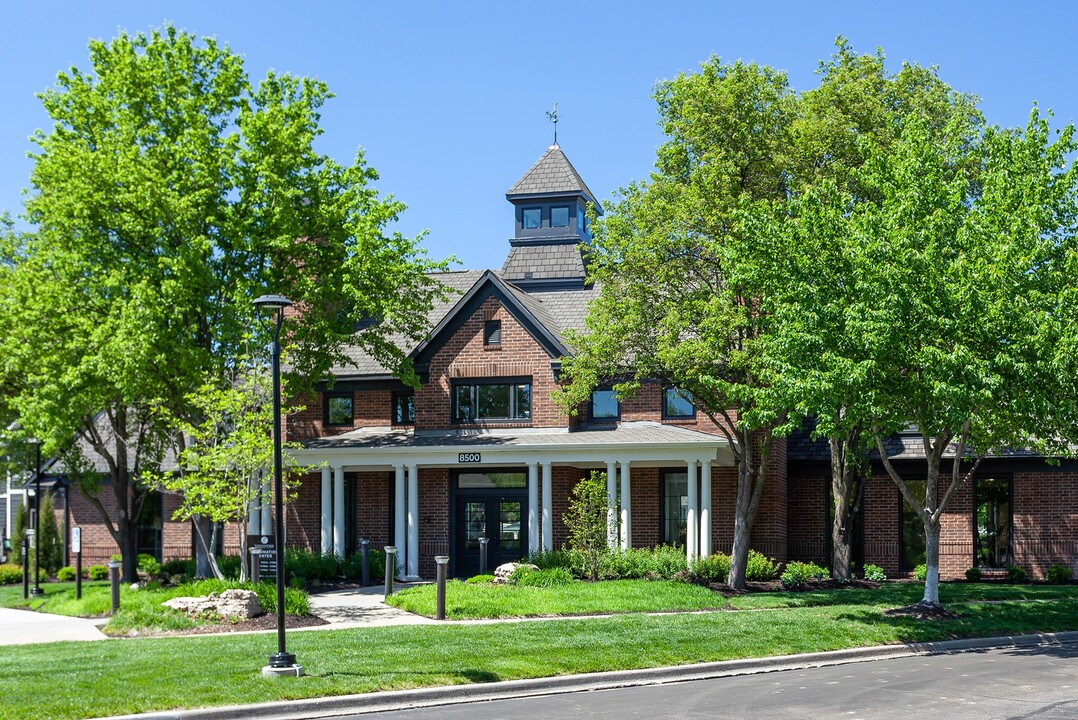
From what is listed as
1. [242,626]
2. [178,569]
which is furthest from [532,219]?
[242,626]

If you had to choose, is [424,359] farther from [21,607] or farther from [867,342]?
[867,342]

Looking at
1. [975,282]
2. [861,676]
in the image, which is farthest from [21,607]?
[975,282]

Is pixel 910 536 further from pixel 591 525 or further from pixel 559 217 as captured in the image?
pixel 559 217

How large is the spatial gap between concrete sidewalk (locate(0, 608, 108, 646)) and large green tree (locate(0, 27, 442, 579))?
438cm

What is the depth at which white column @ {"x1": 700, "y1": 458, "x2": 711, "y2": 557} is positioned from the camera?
30.8 m

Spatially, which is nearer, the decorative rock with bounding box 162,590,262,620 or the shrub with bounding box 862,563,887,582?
the decorative rock with bounding box 162,590,262,620

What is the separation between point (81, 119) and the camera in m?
28.7

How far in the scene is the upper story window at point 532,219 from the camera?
46188 millimetres

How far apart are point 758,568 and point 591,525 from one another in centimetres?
453

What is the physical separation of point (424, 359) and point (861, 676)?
19.6 m

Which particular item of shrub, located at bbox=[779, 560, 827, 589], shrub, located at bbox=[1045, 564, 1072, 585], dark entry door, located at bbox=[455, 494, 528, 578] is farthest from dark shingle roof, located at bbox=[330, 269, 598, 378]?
shrub, located at bbox=[1045, 564, 1072, 585]

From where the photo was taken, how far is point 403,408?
116 ft

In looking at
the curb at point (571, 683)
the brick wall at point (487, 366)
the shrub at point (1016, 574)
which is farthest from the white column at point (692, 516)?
the curb at point (571, 683)

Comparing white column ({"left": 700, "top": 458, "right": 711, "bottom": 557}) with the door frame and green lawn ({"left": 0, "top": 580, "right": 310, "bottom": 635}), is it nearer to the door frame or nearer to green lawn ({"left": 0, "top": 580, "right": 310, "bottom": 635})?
the door frame
